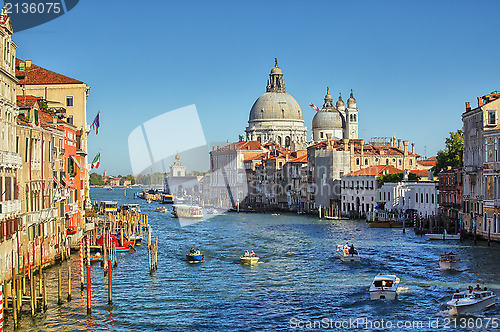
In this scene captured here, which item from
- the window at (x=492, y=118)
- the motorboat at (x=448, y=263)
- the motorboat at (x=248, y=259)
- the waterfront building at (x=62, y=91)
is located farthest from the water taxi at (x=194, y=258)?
the window at (x=492, y=118)

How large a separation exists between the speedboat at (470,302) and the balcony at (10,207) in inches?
422

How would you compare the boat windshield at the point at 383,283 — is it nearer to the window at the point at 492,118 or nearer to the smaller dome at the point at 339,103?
the window at the point at 492,118

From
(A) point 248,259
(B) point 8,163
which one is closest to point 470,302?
(A) point 248,259

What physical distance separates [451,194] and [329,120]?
56130 mm

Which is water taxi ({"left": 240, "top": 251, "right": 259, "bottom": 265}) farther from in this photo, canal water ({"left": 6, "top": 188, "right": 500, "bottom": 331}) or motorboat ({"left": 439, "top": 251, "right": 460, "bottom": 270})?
motorboat ({"left": 439, "top": 251, "right": 460, "bottom": 270})

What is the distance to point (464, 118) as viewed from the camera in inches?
1348

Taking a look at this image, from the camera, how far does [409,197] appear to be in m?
46.7

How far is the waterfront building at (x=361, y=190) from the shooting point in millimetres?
54719

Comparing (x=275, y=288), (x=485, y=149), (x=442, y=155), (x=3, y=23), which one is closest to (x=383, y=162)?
(x=442, y=155)

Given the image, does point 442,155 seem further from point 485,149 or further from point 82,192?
point 82,192

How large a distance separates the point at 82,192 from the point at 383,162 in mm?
36666

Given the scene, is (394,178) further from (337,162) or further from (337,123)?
(337,123)

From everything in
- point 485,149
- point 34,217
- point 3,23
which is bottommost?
point 34,217

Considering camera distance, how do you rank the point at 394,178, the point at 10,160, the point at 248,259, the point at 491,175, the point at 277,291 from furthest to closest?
the point at 394,178, the point at 491,175, the point at 248,259, the point at 277,291, the point at 10,160
